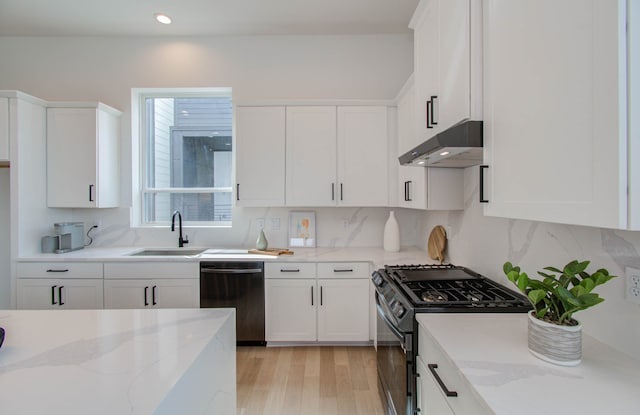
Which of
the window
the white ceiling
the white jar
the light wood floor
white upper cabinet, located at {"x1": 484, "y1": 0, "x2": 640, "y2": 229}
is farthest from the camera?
the window

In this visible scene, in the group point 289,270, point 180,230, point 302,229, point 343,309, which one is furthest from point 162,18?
point 343,309

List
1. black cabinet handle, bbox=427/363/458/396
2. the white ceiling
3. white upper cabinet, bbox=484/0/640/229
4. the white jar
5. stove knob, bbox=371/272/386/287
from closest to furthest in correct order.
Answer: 1. white upper cabinet, bbox=484/0/640/229
2. black cabinet handle, bbox=427/363/458/396
3. stove knob, bbox=371/272/386/287
4. the white ceiling
5. the white jar

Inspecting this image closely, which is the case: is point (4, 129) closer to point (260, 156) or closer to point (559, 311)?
point (260, 156)

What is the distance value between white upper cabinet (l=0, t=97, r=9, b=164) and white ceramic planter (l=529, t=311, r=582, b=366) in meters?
3.89

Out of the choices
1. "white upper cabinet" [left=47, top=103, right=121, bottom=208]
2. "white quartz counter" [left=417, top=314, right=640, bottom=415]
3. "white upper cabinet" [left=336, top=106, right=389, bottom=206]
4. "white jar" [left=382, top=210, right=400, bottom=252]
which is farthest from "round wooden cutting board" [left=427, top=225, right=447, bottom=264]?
"white upper cabinet" [left=47, top=103, right=121, bottom=208]

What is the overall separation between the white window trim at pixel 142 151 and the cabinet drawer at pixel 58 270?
27.5 inches

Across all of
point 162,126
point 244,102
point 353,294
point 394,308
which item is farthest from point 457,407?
point 162,126

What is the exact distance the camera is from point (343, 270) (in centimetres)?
271

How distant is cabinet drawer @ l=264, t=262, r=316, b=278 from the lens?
2719mm

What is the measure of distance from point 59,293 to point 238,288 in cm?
159

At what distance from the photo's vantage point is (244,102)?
9.57 ft

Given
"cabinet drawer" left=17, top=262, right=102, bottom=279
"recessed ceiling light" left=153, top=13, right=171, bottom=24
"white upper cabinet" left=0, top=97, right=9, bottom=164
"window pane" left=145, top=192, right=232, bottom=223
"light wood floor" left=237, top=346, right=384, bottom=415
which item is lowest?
"light wood floor" left=237, top=346, right=384, bottom=415

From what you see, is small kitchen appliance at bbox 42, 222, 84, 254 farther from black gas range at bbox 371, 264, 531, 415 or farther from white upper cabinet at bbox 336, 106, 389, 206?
black gas range at bbox 371, 264, 531, 415

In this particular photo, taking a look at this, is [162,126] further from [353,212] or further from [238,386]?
[238,386]
